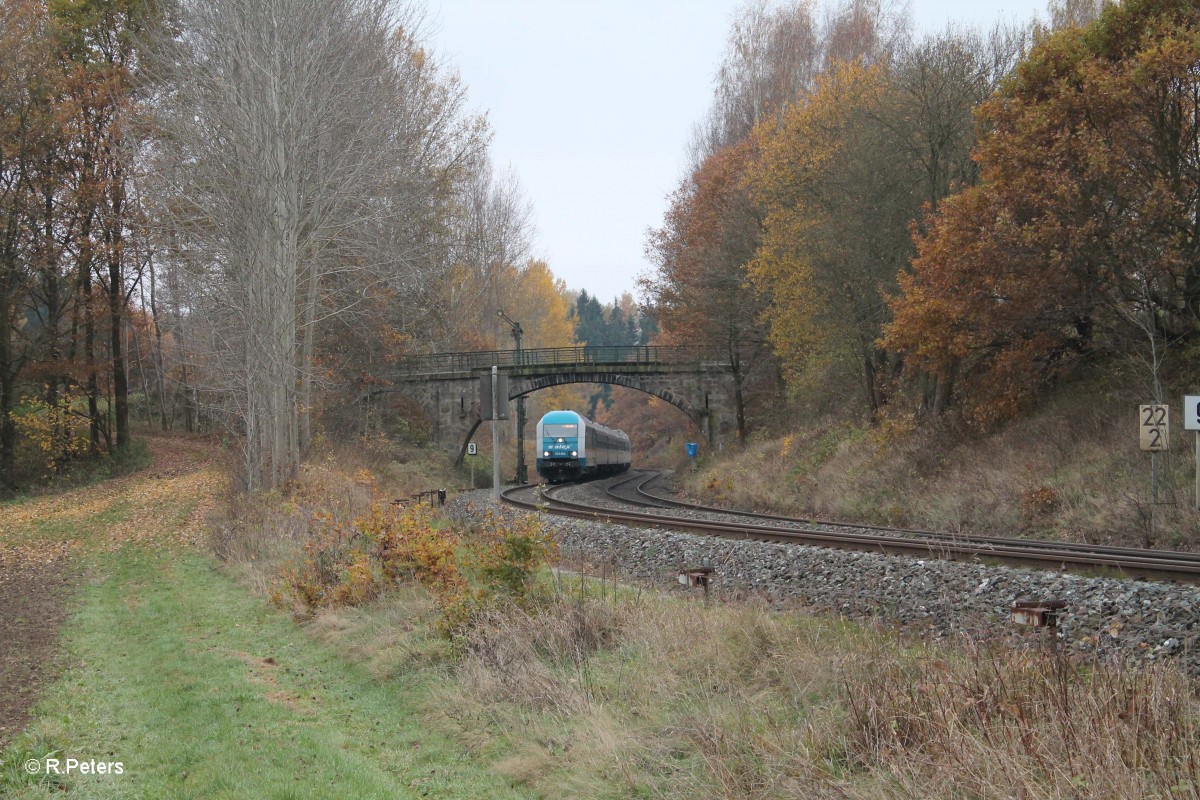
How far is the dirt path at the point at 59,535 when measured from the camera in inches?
370

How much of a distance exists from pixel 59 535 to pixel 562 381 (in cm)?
2842

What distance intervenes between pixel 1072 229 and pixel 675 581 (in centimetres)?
1049

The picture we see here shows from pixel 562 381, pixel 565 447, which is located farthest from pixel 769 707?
pixel 562 381

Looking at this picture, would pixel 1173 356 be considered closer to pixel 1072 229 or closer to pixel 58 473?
pixel 1072 229

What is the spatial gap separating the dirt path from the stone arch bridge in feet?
36.6

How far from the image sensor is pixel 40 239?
1183 inches

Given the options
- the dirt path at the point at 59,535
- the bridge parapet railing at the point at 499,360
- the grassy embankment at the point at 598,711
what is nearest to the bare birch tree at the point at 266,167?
the dirt path at the point at 59,535

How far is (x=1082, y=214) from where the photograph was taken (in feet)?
57.1

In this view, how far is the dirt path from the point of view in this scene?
940cm

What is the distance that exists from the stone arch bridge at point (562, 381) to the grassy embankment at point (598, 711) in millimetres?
33541

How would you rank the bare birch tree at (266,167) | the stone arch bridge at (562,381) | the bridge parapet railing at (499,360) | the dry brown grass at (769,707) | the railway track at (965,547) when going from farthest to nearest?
1. the stone arch bridge at (562,381)
2. the bridge parapet railing at (499,360)
3. the bare birch tree at (266,167)
4. the railway track at (965,547)
5. the dry brown grass at (769,707)

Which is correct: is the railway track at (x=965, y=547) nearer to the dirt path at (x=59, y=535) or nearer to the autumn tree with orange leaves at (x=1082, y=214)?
the autumn tree with orange leaves at (x=1082, y=214)

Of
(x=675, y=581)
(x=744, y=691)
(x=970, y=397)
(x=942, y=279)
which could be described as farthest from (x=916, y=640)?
(x=970, y=397)

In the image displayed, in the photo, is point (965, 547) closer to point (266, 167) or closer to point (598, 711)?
point (598, 711)
